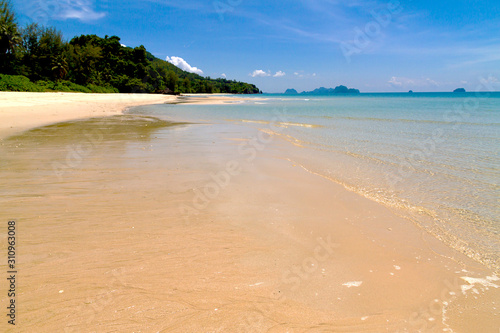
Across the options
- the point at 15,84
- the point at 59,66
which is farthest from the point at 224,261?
the point at 59,66

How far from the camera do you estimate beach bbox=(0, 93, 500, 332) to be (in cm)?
233

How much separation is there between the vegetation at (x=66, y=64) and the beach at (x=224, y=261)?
142 feet

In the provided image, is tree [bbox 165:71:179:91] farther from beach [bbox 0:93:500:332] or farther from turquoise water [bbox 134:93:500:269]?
beach [bbox 0:93:500:332]

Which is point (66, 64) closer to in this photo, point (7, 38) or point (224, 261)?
point (7, 38)

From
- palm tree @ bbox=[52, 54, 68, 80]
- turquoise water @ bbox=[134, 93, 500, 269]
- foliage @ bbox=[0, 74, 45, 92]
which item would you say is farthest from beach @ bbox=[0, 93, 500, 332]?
palm tree @ bbox=[52, 54, 68, 80]

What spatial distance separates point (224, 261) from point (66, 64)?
212ft

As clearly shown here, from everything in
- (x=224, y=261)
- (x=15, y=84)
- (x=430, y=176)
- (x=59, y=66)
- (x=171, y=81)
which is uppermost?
(x=171, y=81)

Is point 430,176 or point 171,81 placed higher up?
point 171,81

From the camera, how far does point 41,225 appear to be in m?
3.70

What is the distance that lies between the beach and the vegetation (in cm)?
4328

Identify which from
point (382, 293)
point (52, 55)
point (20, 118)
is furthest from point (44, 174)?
point (52, 55)

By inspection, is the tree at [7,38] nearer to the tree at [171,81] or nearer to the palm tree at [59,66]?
the palm tree at [59,66]

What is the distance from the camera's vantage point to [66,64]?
52.8 meters

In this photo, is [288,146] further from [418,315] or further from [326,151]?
[418,315]
